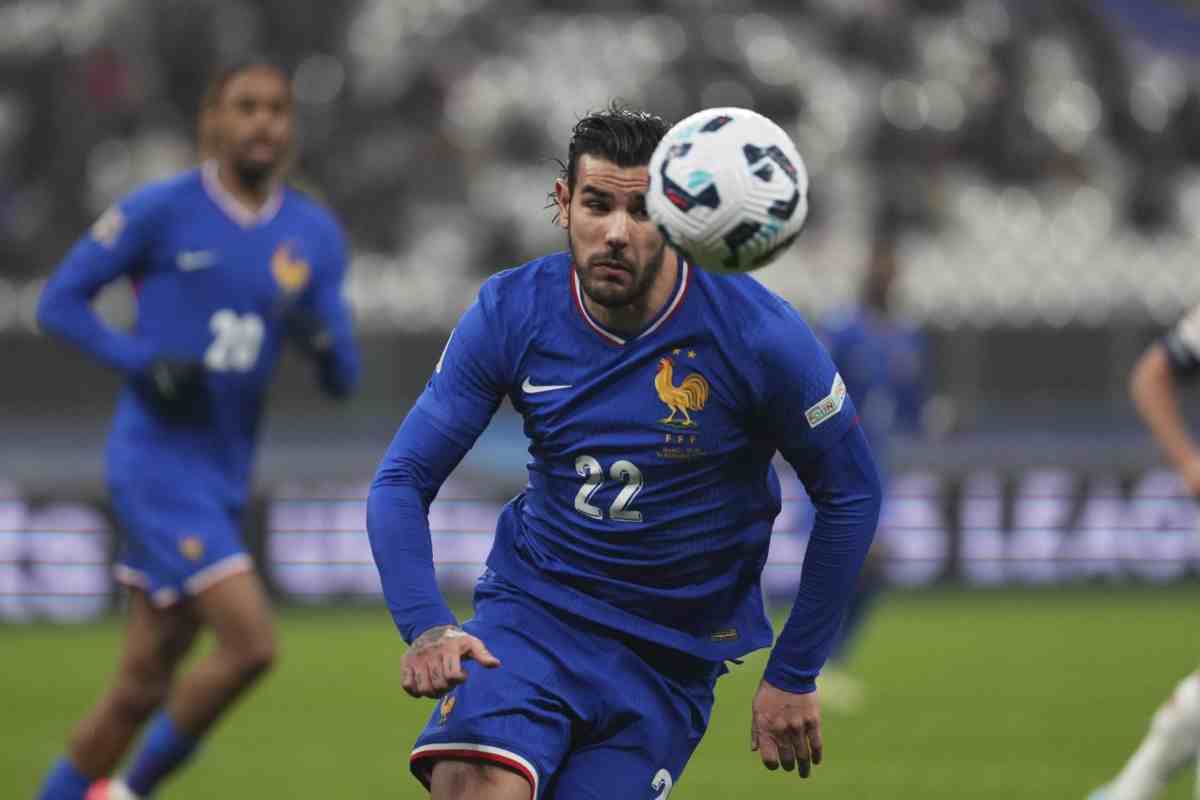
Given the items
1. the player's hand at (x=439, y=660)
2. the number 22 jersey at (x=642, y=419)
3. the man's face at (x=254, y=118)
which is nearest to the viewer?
the player's hand at (x=439, y=660)

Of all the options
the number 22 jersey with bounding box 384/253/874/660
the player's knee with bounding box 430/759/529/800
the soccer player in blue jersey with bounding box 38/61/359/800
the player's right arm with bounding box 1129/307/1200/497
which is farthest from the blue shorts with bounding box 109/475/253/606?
the player's right arm with bounding box 1129/307/1200/497

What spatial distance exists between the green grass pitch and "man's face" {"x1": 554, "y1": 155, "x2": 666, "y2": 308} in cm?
418

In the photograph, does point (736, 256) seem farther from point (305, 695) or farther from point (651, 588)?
point (305, 695)

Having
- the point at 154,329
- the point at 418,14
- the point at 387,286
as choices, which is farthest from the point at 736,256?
the point at 418,14

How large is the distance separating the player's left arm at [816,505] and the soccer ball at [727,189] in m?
0.28

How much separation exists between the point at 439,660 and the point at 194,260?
321 centimetres

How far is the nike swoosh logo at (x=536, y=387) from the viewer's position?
4.45 meters

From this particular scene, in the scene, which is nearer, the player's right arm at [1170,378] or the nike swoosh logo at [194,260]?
the player's right arm at [1170,378]

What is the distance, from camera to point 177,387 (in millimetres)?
6773

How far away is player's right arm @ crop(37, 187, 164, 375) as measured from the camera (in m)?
6.82

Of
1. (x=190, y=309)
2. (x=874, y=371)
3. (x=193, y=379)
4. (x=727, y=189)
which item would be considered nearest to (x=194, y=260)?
(x=190, y=309)

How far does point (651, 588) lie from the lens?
4.52 metres

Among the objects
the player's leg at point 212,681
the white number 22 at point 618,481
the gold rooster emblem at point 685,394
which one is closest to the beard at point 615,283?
the gold rooster emblem at point 685,394

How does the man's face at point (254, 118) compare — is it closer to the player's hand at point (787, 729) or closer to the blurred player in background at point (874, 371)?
the player's hand at point (787, 729)
